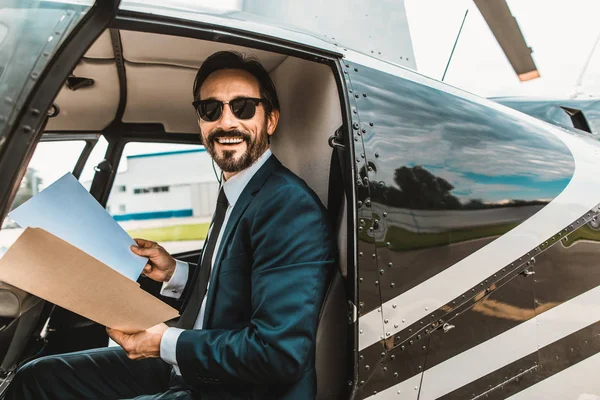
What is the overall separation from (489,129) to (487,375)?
822 mm

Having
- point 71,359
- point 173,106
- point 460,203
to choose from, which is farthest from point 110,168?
point 460,203

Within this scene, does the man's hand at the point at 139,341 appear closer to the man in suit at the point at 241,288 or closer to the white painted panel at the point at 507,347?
the man in suit at the point at 241,288

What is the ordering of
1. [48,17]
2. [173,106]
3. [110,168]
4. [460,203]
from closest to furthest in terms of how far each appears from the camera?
[48,17] < [460,203] < [173,106] < [110,168]

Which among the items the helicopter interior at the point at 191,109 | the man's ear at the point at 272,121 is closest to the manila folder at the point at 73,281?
the helicopter interior at the point at 191,109

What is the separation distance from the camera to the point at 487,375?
1.67 m

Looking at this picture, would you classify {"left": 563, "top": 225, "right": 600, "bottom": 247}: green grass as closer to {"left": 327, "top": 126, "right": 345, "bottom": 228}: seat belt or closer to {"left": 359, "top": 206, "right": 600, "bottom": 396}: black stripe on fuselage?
{"left": 359, "top": 206, "right": 600, "bottom": 396}: black stripe on fuselage

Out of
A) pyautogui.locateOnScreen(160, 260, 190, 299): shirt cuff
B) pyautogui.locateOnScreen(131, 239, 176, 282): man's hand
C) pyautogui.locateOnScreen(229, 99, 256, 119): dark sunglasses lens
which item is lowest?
pyautogui.locateOnScreen(160, 260, 190, 299): shirt cuff

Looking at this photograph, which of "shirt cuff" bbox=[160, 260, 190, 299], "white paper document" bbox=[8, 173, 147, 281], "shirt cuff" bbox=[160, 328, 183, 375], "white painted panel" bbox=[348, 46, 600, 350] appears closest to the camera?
"white paper document" bbox=[8, 173, 147, 281]

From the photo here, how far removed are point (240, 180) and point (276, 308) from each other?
0.51 metres

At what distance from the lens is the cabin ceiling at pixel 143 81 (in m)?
1.84

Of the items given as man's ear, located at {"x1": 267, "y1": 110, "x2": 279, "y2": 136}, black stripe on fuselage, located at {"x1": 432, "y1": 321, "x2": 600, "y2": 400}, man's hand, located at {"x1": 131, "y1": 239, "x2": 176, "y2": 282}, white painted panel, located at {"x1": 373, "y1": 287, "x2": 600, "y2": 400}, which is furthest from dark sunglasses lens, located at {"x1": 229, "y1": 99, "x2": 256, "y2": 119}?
black stripe on fuselage, located at {"x1": 432, "y1": 321, "x2": 600, "y2": 400}

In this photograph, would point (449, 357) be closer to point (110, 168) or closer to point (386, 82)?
point (386, 82)

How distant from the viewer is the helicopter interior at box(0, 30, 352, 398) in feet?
4.90

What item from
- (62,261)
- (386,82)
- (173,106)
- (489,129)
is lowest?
(62,261)
